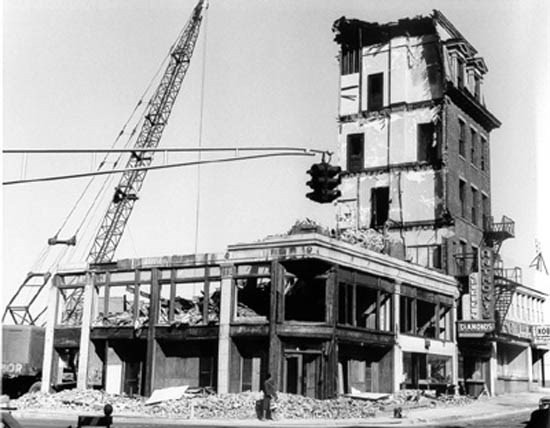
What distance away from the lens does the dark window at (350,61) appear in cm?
5984

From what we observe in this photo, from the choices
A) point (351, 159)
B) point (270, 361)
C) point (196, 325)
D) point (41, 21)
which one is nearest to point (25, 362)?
point (196, 325)

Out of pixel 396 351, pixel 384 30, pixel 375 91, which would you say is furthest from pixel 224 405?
pixel 384 30

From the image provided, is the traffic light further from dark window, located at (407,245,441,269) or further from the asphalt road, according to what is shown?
dark window, located at (407,245,441,269)

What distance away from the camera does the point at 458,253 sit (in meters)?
54.4

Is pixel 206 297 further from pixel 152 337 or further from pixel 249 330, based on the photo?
pixel 152 337

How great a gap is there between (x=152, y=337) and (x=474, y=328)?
68.7 feet

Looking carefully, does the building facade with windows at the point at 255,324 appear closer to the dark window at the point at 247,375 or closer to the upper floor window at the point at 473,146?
the dark window at the point at 247,375

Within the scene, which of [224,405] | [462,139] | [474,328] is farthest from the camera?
[462,139]

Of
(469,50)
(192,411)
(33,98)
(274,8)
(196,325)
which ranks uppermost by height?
(469,50)

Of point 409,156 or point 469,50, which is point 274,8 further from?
point 469,50

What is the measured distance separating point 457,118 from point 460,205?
20.6ft

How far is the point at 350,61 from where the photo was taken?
197ft

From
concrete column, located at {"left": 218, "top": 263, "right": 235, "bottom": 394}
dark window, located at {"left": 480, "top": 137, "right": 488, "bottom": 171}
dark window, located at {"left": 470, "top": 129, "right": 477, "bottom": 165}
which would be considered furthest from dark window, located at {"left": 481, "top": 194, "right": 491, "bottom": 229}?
concrete column, located at {"left": 218, "top": 263, "right": 235, "bottom": 394}

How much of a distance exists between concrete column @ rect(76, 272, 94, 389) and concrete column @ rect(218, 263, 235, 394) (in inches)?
336
